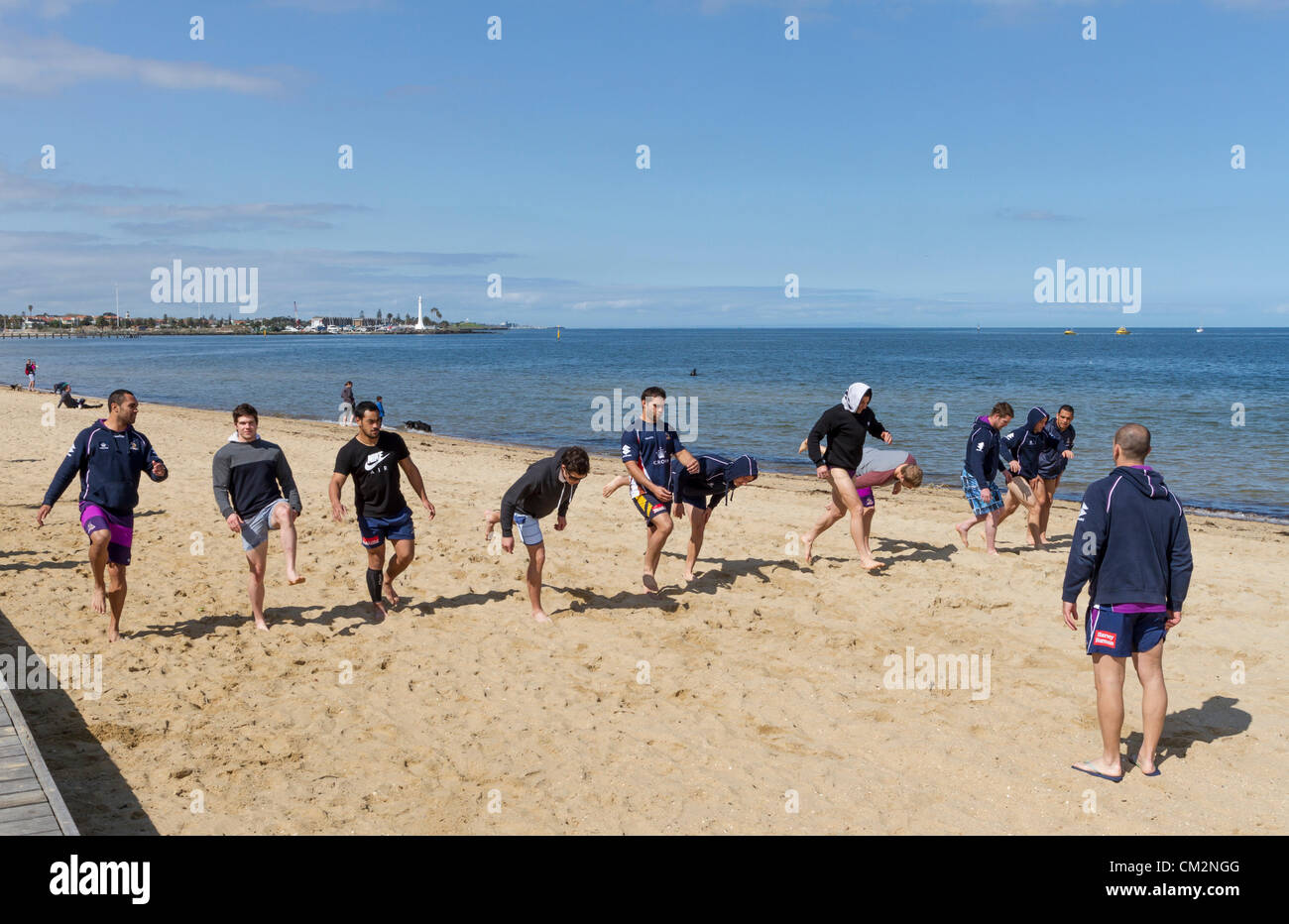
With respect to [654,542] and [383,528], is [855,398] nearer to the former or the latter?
[654,542]

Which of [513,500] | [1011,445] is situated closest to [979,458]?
[1011,445]

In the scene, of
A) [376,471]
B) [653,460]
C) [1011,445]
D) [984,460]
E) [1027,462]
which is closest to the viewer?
[376,471]

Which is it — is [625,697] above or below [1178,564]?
below

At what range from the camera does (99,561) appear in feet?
23.5

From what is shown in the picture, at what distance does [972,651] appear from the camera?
24.7ft

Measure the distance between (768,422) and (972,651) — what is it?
2606 centimetres

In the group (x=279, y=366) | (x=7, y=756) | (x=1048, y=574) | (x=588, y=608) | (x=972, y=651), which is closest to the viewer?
(x=7, y=756)

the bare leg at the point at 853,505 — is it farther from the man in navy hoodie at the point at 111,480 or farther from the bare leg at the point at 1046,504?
the man in navy hoodie at the point at 111,480

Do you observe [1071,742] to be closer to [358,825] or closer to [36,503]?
[358,825]

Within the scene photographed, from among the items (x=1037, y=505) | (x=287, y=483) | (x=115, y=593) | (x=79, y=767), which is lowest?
(x=79, y=767)

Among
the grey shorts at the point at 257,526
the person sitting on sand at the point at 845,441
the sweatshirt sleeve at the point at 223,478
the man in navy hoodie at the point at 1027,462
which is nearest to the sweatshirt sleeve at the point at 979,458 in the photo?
the man in navy hoodie at the point at 1027,462

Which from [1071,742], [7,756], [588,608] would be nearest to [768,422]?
[588,608]

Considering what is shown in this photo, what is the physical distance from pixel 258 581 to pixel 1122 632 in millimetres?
6817

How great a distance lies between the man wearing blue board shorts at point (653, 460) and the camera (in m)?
8.34
